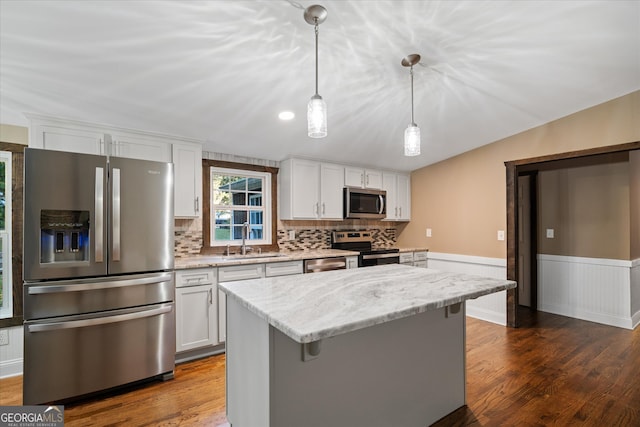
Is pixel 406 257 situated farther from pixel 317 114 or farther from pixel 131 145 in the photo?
pixel 131 145

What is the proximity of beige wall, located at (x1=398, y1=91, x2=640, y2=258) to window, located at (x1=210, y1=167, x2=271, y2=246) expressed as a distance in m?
2.18

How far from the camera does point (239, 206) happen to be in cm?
379

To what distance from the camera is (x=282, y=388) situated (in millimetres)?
1409

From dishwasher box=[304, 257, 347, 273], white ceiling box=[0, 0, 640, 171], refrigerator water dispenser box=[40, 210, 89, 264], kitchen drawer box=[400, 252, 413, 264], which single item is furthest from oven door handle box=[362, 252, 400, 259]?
refrigerator water dispenser box=[40, 210, 89, 264]

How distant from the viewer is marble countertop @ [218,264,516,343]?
1.17 meters

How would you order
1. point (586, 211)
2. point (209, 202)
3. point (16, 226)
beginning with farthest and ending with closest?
point (586, 211), point (209, 202), point (16, 226)

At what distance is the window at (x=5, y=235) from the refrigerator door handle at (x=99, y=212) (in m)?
1.07

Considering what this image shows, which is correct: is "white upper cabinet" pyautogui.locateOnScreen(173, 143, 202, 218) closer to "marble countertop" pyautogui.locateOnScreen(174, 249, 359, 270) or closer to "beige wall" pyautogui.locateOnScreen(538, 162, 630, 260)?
"marble countertop" pyautogui.locateOnScreen(174, 249, 359, 270)

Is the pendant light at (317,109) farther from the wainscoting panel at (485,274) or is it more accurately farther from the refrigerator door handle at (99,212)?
the wainscoting panel at (485,274)

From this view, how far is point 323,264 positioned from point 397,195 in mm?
1917

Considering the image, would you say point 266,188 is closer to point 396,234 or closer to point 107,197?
point 107,197

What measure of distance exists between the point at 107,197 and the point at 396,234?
4.13 metres

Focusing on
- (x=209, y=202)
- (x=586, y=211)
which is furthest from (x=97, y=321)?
(x=586, y=211)

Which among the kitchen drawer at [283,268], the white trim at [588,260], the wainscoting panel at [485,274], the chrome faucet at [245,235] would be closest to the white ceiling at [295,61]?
the chrome faucet at [245,235]
